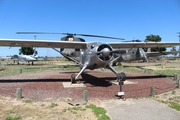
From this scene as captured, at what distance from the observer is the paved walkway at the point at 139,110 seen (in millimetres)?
5492

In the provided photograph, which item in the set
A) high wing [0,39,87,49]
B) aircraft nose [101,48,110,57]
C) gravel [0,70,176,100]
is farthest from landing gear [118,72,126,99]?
high wing [0,39,87,49]

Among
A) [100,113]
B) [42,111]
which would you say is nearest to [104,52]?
[100,113]

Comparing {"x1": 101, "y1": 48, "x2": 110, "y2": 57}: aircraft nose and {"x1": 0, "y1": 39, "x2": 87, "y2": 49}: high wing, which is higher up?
{"x1": 0, "y1": 39, "x2": 87, "y2": 49}: high wing

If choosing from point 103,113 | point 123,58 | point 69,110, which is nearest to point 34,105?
point 69,110

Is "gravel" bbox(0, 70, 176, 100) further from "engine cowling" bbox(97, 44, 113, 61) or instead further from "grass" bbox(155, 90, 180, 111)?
"engine cowling" bbox(97, 44, 113, 61)

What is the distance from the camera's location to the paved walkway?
216 inches

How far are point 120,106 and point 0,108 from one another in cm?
459

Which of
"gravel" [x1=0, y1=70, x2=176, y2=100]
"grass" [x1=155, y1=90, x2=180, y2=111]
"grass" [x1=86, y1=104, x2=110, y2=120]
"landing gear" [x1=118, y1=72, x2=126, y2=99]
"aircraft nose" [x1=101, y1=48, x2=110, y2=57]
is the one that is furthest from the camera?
"aircraft nose" [x1=101, y1=48, x2=110, y2=57]

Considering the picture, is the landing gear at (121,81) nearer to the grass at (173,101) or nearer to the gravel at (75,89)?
the gravel at (75,89)

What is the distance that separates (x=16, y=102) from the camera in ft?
23.4

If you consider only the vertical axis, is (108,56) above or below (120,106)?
above

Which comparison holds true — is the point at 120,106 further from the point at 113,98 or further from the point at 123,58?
the point at 123,58

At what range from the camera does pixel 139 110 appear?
20.3ft

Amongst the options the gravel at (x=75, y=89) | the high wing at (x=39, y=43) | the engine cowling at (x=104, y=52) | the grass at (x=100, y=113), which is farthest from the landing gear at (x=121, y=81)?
the high wing at (x=39, y=43)
